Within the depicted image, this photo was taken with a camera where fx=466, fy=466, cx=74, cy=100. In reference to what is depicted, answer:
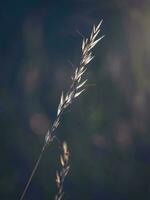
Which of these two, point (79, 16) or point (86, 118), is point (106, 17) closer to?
point (79, 16)

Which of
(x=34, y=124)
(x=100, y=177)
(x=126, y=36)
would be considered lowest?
(x=100, y=177)

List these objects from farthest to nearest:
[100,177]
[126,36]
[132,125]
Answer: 1. [126,36]
2. [132,125]
3. [100,177]

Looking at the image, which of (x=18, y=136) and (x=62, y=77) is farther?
(x=62, y=77)

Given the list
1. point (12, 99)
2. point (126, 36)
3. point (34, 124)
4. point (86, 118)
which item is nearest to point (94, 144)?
point (86, 118)

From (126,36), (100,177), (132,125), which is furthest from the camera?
(126,36)

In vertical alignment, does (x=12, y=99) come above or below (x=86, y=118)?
above

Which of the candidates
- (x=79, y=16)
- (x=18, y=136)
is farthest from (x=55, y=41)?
(x=18, y=136)
